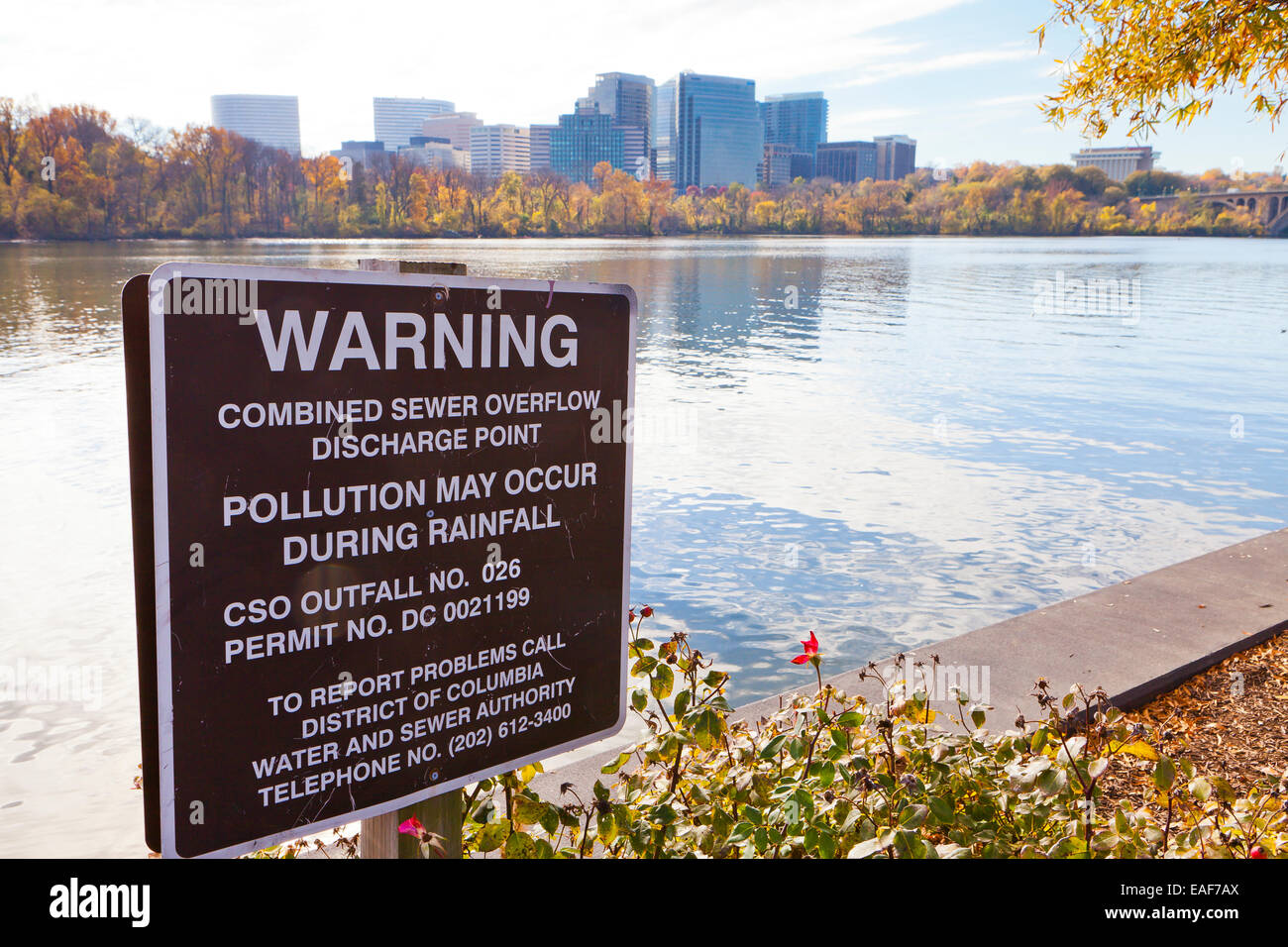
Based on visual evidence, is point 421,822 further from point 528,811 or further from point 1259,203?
point 1259,203

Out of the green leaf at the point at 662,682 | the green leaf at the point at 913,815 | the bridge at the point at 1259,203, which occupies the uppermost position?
the bridge at the point at 1259,203

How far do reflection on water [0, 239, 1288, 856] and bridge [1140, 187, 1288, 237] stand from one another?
120m

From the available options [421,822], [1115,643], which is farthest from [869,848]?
[1115,643]

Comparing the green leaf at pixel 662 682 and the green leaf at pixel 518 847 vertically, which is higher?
the green leaf at pixel 662 682

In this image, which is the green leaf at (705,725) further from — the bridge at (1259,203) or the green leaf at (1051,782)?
the bridge at (1259,203)

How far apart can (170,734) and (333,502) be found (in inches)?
18.4

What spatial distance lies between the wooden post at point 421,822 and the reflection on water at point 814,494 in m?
3.34

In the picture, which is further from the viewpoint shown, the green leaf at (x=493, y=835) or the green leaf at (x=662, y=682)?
the green leaf at (x=662, y=682)

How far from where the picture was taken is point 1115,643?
582 centimetres

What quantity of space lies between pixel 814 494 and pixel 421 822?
971 cm

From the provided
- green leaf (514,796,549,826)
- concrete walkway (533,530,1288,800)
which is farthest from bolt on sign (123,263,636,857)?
concrete walkway (533,530,1288,800)

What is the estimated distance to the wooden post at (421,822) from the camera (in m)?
2.04

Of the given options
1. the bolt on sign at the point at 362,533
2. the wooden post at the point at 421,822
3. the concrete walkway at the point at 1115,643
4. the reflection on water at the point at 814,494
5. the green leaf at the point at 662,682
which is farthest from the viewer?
the reflection on water at the point at 814,494

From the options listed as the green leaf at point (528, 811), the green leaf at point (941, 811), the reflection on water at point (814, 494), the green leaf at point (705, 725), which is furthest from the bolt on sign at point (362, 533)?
the reflection on water at point (814, 494)
